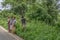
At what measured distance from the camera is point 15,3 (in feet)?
87.1

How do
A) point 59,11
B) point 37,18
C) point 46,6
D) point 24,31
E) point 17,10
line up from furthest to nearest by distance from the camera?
point 59,11 → point 46,6 → point 17,10 → point 37,18 → point 24,31

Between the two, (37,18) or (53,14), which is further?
(53,14)

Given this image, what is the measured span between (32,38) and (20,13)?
11.9m

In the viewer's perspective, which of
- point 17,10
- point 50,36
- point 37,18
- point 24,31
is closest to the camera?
point 50,36

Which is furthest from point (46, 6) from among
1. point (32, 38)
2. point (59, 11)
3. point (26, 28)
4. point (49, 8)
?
point (32, 38)

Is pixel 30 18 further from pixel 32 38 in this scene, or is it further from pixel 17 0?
pixel 32 38

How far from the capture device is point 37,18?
73.6 feet

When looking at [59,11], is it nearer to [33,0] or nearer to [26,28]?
[33,0]

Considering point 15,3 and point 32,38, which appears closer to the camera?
point 32,38

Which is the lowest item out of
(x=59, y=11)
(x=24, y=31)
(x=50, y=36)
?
(x=59, y=11)

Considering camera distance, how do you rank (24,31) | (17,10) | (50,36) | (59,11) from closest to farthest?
(50,36)
(24,31)
(17,10)
(59,11)

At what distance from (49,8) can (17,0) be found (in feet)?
13.7

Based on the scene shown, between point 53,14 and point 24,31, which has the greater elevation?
point 24,31

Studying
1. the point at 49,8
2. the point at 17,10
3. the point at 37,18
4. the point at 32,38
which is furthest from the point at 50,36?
the point at 49,8
